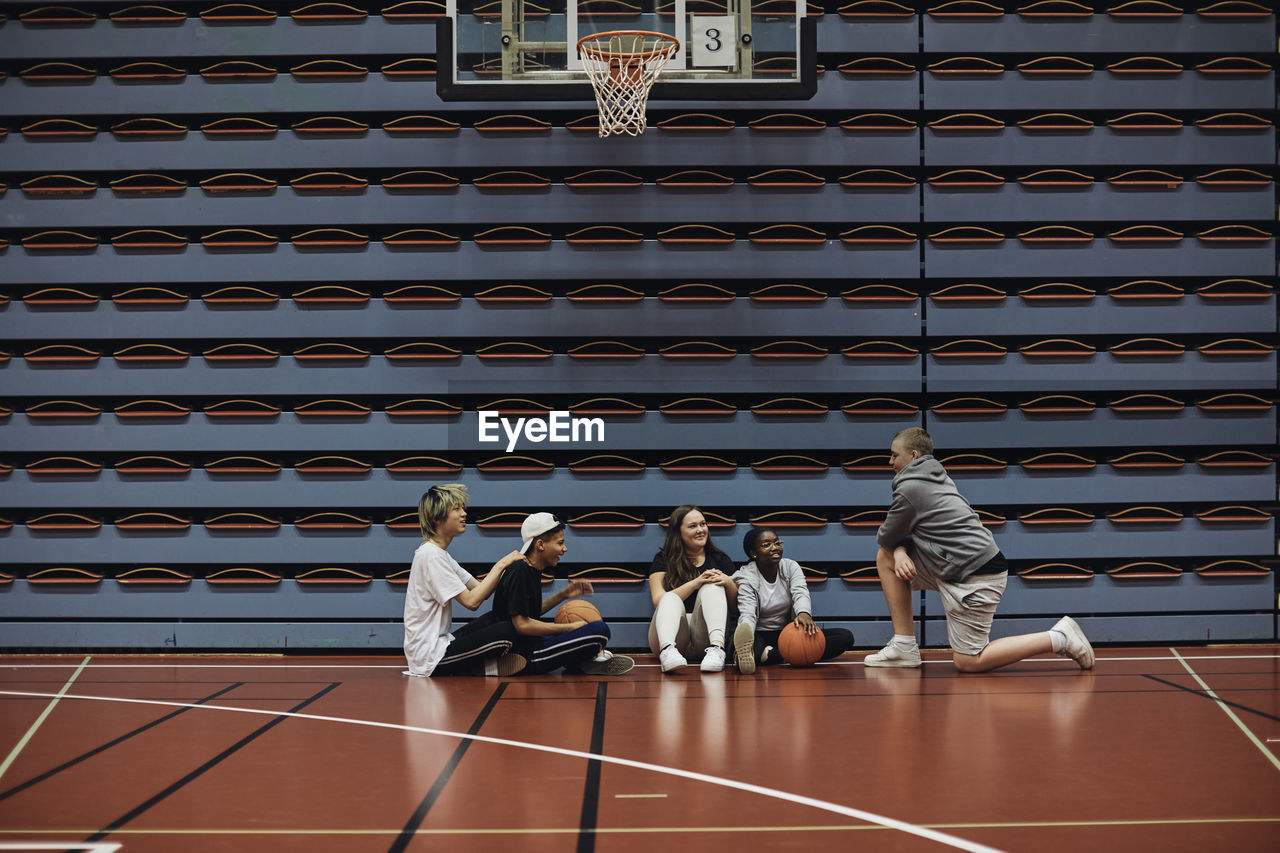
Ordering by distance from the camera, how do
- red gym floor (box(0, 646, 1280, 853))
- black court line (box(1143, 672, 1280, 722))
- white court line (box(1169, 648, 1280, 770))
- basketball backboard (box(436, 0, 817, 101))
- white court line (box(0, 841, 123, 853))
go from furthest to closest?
basketball backboard (box(436, 0, 817, 101))
black court line (box(1143, 672, 1280, 722))
white court line (box(1169, 648, 1280, 770))
red gym floor (box(0, 646, 1280, 853))
white court line (box(0, 841, 123, 853))

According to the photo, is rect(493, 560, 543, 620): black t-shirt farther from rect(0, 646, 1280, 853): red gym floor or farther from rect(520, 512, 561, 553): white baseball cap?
rect(0, 646, 1280, 853): red gym floor

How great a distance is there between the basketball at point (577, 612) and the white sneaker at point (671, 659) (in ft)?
1.35

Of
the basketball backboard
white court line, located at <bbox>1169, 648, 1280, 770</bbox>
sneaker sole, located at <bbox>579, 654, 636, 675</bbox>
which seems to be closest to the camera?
white court line, located at <bbox>1169, 648, 1280, 770</bbox>

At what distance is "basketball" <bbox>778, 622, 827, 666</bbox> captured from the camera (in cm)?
535

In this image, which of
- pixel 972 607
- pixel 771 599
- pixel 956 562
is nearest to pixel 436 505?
pixel 771 599

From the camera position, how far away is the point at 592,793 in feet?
9.98

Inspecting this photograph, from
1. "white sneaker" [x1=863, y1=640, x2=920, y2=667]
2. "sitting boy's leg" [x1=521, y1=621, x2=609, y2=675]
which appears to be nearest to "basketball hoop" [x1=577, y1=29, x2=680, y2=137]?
"sitting boy's leg" [x1=521, y1=621, x2=609, y2=675]

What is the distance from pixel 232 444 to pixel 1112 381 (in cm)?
534

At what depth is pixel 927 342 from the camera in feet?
20.6

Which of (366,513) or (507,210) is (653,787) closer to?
(366,513)

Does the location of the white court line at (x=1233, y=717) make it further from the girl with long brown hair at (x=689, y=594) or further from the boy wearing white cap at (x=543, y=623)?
the boy wearing white cap at (x=543, y=623)

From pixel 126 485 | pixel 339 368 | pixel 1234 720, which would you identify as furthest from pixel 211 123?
pixel 1234 720

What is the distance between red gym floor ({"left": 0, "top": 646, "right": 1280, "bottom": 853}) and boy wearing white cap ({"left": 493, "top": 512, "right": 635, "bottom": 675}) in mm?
170

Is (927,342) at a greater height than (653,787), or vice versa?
(927,342)
